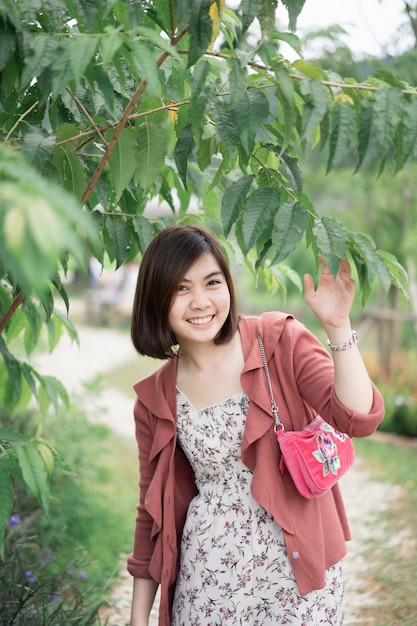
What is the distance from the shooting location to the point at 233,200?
180 cm

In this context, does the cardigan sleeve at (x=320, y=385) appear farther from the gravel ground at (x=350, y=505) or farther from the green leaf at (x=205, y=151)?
the gravel ground at (x=350, y=505)

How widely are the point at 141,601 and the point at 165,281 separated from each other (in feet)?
3.40

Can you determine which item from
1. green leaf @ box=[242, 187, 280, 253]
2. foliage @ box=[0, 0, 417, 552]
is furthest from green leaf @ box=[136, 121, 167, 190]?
green leaf @ box=[242, 187, 280, 253]

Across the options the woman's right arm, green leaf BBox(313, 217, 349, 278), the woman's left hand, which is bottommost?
the woman's right arm

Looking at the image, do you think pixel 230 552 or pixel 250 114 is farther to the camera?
pixel 230 552

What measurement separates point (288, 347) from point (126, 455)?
17.1 ft

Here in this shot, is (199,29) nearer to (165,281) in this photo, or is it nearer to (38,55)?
(38,55)

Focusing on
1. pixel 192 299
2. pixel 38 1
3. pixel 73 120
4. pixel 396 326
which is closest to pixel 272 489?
pixel 192 299

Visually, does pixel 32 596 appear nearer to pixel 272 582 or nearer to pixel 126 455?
pixel 272 582

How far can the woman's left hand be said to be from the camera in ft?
6.12

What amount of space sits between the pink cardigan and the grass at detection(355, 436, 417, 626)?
5.90 ft

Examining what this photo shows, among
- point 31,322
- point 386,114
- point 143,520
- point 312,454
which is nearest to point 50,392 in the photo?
point 31,322

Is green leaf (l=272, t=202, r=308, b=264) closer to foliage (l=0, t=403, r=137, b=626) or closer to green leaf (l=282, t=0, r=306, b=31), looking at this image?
green leaf (l=282, t=0, r=306, b=31)

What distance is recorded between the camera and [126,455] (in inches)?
281
